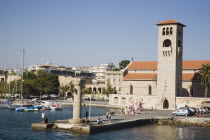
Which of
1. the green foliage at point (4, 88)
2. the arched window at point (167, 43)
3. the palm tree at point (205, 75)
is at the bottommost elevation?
the green foliage at point (4, 88)

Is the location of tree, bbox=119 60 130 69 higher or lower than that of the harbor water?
higher

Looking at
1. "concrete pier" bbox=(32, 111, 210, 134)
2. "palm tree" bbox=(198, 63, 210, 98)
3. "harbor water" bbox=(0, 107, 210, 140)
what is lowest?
"harbor water" bbox=(0, 107, 210, 140)

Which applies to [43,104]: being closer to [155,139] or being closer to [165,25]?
[165,25]

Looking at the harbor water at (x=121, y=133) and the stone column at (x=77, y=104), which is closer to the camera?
the harbor water at (x=121, y=133)

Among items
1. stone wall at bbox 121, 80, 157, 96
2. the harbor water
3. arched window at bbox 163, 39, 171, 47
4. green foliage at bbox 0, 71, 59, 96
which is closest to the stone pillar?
the harbor water

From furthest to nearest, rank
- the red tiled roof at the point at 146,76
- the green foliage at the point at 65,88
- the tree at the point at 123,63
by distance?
the tree at the point at 123,63 < the green foliage at the point at 65,88 < the red tiled roof at the point at 146,76

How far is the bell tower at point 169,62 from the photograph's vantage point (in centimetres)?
7675

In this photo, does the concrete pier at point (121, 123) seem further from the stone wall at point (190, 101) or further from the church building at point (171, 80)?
the church building at point (171, 80)

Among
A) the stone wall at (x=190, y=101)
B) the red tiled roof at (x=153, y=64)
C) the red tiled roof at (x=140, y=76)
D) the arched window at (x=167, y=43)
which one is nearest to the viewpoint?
the stone wall at (x=190, y=101)

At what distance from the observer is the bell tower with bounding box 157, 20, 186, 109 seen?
252ft

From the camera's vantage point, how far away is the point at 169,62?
254 feet

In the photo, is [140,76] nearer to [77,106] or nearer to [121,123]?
[121,123]

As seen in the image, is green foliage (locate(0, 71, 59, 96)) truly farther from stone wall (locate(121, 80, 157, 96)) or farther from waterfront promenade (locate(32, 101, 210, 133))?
waterfront promenade (locate(32, 101, 210, 133))

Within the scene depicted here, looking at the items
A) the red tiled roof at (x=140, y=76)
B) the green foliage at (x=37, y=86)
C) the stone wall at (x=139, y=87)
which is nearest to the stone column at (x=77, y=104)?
the stone wall at (x=139, y=87)
